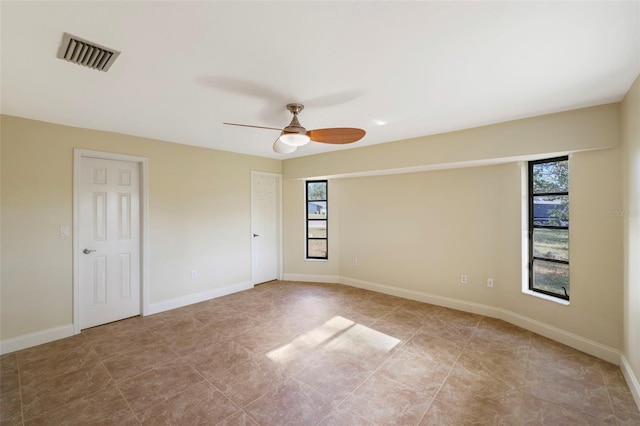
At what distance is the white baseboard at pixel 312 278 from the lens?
5.41 metres

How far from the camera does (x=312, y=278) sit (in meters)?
5.50

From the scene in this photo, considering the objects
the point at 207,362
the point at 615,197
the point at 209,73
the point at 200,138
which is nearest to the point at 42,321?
the point at 207,362

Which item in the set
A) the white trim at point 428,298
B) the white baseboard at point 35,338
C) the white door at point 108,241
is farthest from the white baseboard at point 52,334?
the white trim at point 428,298

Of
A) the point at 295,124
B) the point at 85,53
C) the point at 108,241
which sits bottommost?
the point at 108,241

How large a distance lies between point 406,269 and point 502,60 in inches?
132

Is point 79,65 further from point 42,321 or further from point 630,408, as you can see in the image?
point 630,408

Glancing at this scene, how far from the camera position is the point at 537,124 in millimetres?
2938

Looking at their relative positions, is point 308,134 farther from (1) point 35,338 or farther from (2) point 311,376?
(1) point 35,338

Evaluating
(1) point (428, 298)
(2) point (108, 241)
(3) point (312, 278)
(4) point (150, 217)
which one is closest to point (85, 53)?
(4) point (150, 217)

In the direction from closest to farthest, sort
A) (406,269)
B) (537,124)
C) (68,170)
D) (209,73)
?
(209,73) → (537,124) → (68,170) → (406,269)

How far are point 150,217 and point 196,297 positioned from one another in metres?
1.45

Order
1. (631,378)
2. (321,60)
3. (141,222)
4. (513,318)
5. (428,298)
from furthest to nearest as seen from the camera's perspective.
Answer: (428,298) → (141,222) → (513,318) → (631,378) → (321,60)

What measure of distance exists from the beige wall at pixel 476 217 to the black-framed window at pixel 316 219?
18 cm

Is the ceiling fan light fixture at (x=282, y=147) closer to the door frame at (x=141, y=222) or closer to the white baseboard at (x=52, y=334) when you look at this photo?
the door frame at (x=141, y=222)
